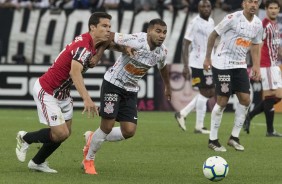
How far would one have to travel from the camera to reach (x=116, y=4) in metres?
25.4

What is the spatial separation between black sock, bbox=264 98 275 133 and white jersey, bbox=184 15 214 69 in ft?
5.21

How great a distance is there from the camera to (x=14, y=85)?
23.1 meters

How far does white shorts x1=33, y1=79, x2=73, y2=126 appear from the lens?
33.3ft

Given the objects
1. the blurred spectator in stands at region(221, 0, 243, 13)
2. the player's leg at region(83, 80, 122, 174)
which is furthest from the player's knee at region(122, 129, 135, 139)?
the blurred spectator in stands at region(221, 0, 243, 13)

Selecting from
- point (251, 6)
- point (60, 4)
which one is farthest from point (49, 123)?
point (60, 4)

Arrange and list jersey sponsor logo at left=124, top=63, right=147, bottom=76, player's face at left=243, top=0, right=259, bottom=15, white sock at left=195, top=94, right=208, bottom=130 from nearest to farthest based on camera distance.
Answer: jersey sponsor logo at left=124, top=63, right=147, bottom=76 < player's face at left=243, top=0, right=259, bottom=15 < white sock at left=195, top=94, right=208, bottom=130

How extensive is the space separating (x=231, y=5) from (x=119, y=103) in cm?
1389

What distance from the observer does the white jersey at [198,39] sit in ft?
56.0

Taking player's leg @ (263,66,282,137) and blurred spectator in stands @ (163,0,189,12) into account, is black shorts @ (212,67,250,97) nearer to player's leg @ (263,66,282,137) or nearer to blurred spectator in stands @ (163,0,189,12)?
player's leg @ (263,66,282,137)

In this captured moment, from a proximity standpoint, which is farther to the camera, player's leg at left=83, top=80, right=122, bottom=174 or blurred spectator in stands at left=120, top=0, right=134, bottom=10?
blurred spectator in stands at left=120, top=0, right=134, bottom=10

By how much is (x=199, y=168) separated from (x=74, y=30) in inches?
589

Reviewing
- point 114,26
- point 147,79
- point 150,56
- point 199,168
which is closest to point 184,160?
point 199,168

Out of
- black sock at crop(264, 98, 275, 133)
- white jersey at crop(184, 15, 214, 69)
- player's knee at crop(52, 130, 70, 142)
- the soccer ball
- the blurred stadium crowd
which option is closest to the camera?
the soccer ball

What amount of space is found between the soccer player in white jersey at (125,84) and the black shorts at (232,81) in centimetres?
221
